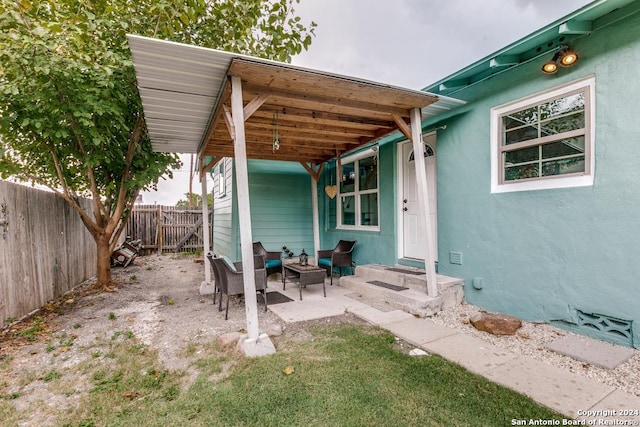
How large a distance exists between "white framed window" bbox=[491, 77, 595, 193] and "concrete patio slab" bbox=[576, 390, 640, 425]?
6.66 feet

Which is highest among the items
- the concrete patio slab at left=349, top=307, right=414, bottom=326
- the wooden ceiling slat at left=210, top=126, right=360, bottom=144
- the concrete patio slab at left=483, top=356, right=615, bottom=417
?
the wooden ceiling slat at left=210, top=126, right=360, bottom=144

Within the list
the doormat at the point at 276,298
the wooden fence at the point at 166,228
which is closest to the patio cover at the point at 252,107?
the doormat at the point at 276,298

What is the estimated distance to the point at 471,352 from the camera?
2.89 meters

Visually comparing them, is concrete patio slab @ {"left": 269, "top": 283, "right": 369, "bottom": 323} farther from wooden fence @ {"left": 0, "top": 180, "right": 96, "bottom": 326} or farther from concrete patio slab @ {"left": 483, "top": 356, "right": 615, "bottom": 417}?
wooden fence @ {"left": 0, "top": 180, "right": 96, "bottom": 326}

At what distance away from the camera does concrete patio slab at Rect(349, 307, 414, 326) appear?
3768mm

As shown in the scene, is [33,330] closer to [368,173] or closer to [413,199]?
[413,199]

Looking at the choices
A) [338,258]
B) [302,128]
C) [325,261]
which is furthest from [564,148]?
[325,261]

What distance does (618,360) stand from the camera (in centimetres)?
262

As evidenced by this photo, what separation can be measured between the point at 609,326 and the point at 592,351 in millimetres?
413

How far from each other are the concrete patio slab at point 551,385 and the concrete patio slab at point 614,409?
3 centimetres

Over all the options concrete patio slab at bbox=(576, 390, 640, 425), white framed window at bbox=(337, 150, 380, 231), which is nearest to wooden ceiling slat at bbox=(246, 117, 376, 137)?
white framed window at bbox=(337, 150, 380, 231)

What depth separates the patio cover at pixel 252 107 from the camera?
288 cm

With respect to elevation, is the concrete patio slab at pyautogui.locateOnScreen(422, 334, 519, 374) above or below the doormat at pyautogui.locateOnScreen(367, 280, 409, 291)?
below

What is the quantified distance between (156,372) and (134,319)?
1898mm
